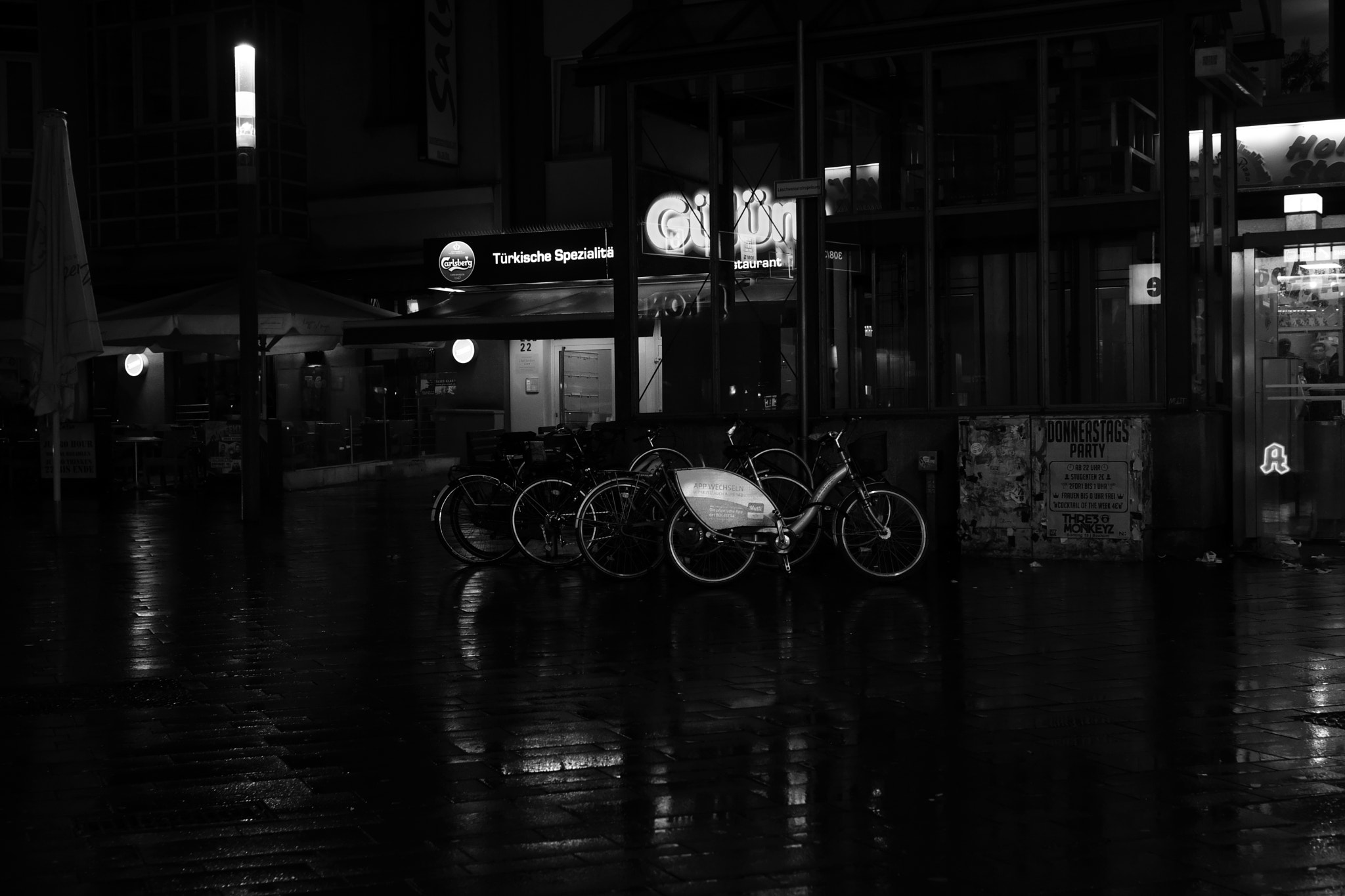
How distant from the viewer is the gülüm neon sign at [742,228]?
1457cm

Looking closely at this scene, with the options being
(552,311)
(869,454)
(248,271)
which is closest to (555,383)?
(552,311)

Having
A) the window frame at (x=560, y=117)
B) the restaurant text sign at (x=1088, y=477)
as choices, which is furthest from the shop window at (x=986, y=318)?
the window frame at (x=560, y=117)

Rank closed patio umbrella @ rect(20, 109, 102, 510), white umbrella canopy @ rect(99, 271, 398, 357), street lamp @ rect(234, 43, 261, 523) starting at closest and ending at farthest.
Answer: closed patio umbrella @ rect(20, 109, 102, 510) → street lamp @ rect(234, 43, 261, 523) → white umbrella canopy @ rect(99, 271, 398, 357)

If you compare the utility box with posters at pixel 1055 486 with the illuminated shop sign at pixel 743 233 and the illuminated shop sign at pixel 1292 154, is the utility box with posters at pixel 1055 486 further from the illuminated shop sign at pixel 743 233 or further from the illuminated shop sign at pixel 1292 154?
the illuminated shop sign at pixel 1292 154

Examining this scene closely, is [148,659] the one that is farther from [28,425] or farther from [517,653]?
[28,425]

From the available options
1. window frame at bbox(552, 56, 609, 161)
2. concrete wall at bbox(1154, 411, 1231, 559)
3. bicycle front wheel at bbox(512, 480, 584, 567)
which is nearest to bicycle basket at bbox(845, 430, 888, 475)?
bicycle front wheel at bbox(512, 480, 584, 567)

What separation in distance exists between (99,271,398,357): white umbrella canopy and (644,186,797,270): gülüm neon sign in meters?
6.80

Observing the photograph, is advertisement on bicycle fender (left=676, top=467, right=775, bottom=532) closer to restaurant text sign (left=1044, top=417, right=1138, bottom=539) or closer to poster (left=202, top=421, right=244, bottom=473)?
restaurant text sign (left=1044, top=417, right=1138, bottom=539)

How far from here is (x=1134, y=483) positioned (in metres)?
12.5

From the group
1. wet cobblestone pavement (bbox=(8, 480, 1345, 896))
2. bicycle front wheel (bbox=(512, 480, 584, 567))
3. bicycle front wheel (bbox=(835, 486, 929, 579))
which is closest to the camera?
A: wet cobblestone pavement (bbox=(8, 480, 1345, 896))

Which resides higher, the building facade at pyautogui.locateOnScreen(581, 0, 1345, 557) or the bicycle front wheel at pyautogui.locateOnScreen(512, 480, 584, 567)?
the building facade at pyautogui.locateOnScreen(581, 0, 1345, 557)

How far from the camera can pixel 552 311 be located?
846 inches

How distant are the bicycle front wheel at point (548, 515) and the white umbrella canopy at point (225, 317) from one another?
814 centimetres

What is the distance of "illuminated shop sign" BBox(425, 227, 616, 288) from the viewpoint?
23375mm
